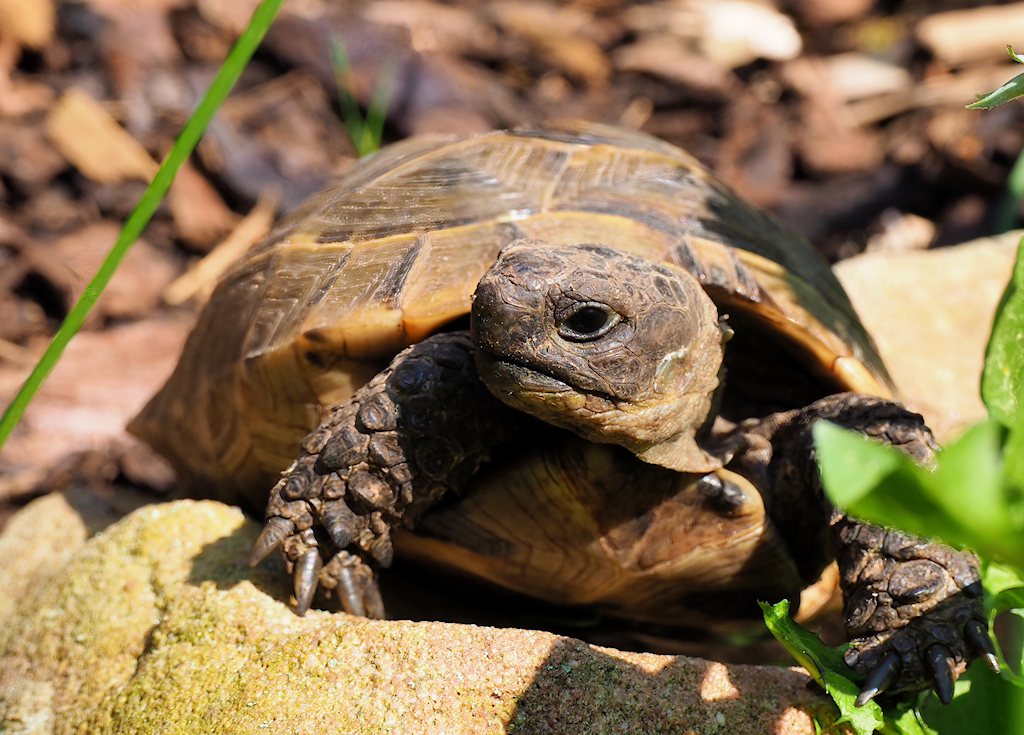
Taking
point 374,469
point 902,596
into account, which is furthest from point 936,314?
point 374,469

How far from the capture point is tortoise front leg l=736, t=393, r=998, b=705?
169cm

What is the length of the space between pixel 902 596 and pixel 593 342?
2.75 ft

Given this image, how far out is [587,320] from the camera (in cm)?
184

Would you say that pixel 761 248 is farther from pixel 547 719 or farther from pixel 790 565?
pixel 547 719

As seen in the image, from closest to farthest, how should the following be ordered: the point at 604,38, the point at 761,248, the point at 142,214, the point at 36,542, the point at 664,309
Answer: the point at 142,214, the point at 664,309, the point at 761,248, the point at 36,542, the point at 604,38

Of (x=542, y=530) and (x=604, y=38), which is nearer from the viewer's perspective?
(x=542, y=530)

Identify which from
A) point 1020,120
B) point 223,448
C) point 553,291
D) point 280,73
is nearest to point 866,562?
point 553,291

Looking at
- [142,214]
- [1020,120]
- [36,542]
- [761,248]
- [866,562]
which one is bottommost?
[36,542]

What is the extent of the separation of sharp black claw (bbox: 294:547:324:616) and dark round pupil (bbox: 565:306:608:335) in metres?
0.86

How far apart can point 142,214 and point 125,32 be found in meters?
5.42

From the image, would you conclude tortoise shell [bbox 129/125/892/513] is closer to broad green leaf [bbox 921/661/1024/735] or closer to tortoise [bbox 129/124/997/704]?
tortoise [bbox 129/124/997/704]

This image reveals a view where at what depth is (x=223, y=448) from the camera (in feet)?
8.98

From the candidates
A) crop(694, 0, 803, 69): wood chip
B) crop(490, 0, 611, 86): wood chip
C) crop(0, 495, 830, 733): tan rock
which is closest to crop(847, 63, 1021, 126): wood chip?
crop(694, 0, 803, 69): wood chip

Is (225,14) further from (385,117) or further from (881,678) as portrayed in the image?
(881,678)
